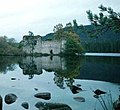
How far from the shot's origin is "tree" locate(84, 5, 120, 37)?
8.37m

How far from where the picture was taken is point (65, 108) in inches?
630

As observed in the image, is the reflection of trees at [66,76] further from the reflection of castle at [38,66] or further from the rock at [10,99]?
the rock at [10,99]

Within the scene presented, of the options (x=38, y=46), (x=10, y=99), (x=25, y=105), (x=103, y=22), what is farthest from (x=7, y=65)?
(x=103, y=22)

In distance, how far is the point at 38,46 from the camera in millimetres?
104500

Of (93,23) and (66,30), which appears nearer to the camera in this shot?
(93,23)

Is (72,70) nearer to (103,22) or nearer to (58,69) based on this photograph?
(58,69)

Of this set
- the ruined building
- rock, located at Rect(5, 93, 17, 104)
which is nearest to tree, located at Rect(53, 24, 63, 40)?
the ruined building

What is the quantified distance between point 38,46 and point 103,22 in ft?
316

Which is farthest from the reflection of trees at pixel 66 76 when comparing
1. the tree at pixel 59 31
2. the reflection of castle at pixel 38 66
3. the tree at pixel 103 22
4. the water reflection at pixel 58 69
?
the tree at pixel 59 31

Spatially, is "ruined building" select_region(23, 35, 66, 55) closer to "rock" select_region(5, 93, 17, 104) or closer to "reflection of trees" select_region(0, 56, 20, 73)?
"reflection of trees" select_region(0, 56, 20, 73)

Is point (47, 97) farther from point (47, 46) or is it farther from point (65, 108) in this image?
point (47, 46)

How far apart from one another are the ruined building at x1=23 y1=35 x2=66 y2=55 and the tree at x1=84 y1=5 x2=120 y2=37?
3537 inches

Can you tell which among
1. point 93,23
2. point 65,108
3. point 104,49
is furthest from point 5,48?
point 93,23

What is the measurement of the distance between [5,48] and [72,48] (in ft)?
77.0
